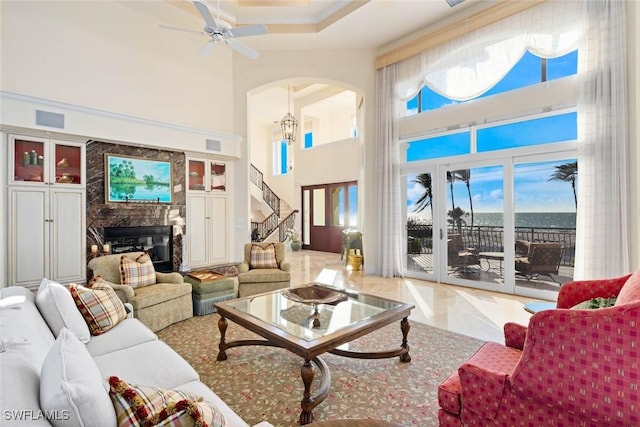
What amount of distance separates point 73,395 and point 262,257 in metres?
3.96

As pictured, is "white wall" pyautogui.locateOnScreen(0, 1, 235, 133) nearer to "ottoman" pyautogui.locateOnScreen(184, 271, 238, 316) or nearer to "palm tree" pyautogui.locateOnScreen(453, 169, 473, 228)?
"ottoman" pyautogui.locateOnScreen(184, 271, 238, 316)

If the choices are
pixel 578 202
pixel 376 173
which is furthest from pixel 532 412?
pixel 376 173

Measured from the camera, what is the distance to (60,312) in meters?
2.08

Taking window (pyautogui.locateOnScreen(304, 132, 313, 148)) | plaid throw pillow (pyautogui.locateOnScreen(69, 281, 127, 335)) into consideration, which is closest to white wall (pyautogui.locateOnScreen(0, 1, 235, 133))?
plaid throw pillow (pyautogui.locateOnScreen(69, 281, 127, 335))

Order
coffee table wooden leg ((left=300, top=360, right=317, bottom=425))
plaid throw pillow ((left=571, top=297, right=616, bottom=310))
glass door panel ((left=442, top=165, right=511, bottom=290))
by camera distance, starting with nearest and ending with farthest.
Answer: plaid throw pillow ((left=571, top=297, right=616, bottom=310))
coffee table wooden leg ((left=300, top=360, right=317, bottom=425))
glass door panel ((left=442, top=165, right=511, bottom=290))

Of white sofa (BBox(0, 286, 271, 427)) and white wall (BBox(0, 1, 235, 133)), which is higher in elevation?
white wall (BBox(0, 1, 235, 133))

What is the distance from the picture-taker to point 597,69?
12.9 ft

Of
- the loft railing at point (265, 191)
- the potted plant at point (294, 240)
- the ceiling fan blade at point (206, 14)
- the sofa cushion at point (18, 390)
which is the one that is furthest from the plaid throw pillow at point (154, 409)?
the loft railing at point (265, 191)

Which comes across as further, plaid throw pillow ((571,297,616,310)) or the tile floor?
the tile floor

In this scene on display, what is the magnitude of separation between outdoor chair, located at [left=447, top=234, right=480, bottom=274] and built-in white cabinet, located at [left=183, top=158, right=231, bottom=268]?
4449 mm

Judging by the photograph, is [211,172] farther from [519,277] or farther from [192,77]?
[519,277]

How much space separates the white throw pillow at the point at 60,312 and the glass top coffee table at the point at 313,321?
100 centimetres

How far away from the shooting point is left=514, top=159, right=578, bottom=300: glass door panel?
4.50 m

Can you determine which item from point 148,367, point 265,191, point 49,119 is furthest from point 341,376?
point 265,191
